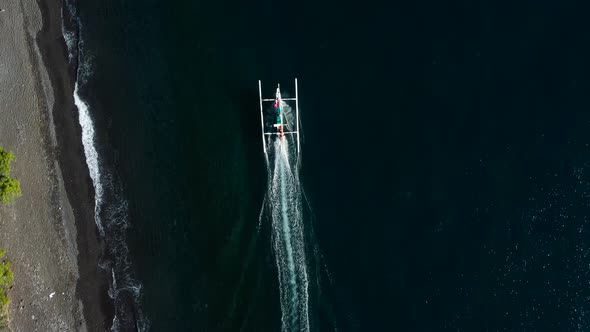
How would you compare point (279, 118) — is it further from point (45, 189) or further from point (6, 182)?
point (6, 182)

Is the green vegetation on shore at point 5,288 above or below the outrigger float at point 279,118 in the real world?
below

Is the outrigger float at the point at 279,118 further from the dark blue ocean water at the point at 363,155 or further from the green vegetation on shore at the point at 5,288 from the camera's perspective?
the green vegetation on shore at the point at 5,288

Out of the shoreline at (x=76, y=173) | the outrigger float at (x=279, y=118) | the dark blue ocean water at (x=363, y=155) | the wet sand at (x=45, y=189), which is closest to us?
the wet sand at (x=45, y=189)

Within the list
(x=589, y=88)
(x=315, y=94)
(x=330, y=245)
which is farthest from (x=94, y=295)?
(x=589, y=88)

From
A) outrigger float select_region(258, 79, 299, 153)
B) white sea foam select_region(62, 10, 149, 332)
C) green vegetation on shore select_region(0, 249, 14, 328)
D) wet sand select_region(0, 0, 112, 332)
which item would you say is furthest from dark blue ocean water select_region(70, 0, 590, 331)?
green vegetation on shore select_region(0, 249, 14, 328)

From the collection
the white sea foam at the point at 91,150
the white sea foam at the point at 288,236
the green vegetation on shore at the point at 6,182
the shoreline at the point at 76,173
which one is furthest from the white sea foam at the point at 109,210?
the white sea foam at the point at 288,236

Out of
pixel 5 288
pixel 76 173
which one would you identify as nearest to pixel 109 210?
pixel 76 173
